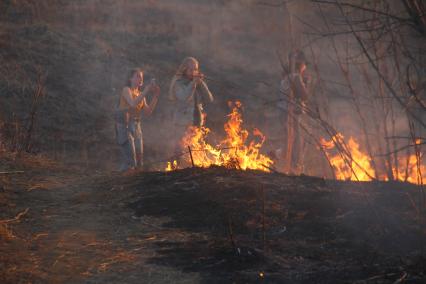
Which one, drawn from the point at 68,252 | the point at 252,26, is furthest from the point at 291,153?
the point at 252,26

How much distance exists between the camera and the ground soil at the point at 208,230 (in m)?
4.73

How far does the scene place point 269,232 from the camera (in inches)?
231

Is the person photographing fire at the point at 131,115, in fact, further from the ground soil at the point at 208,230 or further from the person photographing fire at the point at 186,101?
the ground soil at the point at 208,230

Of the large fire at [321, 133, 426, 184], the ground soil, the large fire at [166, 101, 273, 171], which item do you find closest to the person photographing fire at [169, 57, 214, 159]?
the large fire at [166, 101, 273, 171]

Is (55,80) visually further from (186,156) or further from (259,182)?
(259,182)

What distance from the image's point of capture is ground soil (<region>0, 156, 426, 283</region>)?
15.5ft

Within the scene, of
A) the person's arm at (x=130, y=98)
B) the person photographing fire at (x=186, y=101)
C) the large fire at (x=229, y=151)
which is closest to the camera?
the large fire at (x=229, y=151)

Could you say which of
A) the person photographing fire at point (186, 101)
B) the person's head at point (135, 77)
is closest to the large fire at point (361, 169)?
the person photographing fire at point (186, 101)

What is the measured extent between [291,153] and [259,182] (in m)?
5.32

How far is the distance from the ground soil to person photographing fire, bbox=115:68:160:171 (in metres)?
2.33

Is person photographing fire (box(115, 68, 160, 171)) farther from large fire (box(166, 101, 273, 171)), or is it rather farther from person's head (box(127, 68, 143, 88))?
large fire (box(166, 101, 273, 171))

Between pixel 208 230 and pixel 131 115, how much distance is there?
16.8 ft

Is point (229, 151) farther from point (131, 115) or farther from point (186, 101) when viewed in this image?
point (131, 115)

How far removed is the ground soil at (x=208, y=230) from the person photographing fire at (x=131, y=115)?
2334 mm
